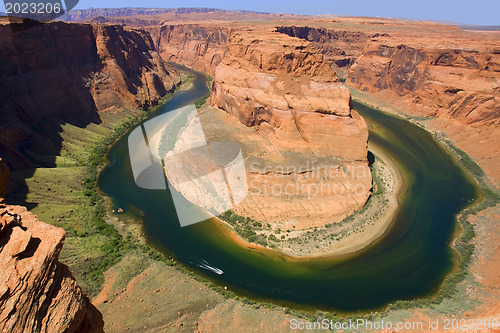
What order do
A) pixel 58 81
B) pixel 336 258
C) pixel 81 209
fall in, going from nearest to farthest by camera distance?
pixel 336 258 → pixel 81 209 → pixel 58 81

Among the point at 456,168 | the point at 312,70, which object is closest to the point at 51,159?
the point at 312,70

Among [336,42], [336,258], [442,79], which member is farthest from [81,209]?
[336,42]

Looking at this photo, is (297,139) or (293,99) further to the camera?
(293,99)

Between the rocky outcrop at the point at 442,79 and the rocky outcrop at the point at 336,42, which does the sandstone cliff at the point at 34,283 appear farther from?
the rocky outcrop at the point at 336,42

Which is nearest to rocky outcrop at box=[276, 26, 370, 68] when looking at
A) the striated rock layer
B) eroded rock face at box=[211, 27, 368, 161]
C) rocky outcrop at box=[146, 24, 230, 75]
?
rocky outcrop at box=[146, 24, 230, 75]

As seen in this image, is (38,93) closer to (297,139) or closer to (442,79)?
(297,139)

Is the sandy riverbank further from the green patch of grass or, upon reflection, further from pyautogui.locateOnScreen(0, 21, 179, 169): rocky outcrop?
pyautogui.locateOnScreen(0, 21, 179, 169): rocky outcrop

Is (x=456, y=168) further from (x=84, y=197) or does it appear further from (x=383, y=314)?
(x=84, y=197)
